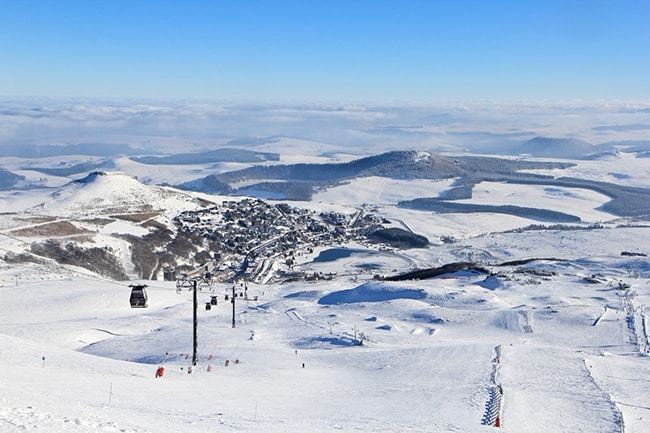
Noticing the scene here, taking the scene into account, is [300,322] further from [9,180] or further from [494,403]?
[9,180]

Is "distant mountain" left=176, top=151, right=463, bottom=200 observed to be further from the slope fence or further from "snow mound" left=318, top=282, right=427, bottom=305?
the slope fence

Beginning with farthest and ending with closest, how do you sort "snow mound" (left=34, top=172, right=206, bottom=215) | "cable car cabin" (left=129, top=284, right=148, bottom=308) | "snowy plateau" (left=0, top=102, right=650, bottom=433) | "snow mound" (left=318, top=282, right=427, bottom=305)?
1. "snow mound" (left=34, top=172, right=206, bottom=215)
2. "snow mound" (left=318, top=282, right=427, bottom=305)
3. "cable car cabin" (left=129, top=284, right=148, bottom=308)
4. "snowy plateau" (left=0, top=102, right=650, bottom=433)

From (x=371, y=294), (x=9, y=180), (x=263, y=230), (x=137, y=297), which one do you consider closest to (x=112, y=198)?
(x=263, y=230)

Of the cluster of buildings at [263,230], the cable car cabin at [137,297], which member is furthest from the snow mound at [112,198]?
the cable car cabin at [137,297]

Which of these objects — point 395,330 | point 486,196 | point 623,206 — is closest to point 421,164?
point 486,196

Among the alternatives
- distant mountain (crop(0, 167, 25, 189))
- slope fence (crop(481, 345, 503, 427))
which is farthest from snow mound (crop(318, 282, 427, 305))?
distant mountain (crop(0, 167, 25, 189))

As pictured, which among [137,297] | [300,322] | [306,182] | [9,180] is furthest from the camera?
[9,180]

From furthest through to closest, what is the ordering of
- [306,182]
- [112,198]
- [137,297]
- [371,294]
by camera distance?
[306,182], [112,198], [371,294], [137,297]

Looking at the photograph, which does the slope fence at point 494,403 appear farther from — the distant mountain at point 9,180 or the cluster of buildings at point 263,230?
the distant mountain at point 9,180
